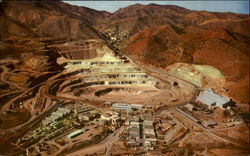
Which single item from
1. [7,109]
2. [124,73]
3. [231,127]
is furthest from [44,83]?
[231,127]

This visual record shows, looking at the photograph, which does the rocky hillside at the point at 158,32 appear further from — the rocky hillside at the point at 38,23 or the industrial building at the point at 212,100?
the industrial building at the point at 212,100

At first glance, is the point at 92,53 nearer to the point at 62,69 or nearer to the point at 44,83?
the point at 62,69

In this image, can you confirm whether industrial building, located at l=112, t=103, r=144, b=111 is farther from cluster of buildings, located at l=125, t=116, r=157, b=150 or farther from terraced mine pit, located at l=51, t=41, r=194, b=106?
cluster of buildings, located at l=125, t=116, r=157, b=150

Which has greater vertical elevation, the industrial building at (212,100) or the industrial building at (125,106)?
the industrial building at (212,100)

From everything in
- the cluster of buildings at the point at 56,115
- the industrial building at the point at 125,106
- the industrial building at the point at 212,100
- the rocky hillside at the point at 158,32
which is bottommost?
the cluster of buildings at the point at 56,115

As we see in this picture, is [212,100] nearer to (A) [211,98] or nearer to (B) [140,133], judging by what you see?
(A) [211,98]

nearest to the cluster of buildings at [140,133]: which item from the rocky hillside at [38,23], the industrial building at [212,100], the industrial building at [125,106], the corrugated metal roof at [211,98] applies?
the industrial building at [125,106]

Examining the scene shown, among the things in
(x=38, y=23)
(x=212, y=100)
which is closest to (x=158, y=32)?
(x=212, y=100)
